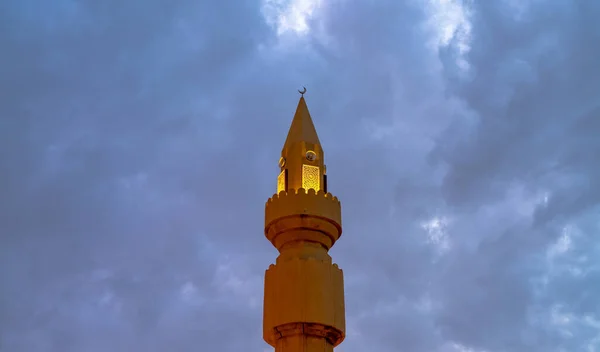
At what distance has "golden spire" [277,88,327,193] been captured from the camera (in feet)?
56.2

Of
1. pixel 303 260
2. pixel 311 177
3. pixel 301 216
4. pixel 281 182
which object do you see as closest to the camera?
pixel 303 260

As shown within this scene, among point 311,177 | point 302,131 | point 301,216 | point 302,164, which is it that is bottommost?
point 301,216

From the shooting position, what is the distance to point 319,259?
16.2 metres

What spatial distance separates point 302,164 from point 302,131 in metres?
0.95

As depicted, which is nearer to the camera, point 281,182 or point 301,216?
point 301,216

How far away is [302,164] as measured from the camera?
1725 centimetres

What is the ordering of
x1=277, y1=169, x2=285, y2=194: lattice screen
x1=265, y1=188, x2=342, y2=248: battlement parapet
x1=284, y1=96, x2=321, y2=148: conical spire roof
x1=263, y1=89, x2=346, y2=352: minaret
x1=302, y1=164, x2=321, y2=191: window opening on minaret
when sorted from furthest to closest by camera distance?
x1=284, y1=96, x2=321, y2=148: conical spire roof → x1=277, y1=169, x2=285, y2=194: lattice screen → x1=302, y1=164, x2=321, y2=191: window opening on minaret → x1=265, y1=188, x2=342, y2=248: battlement parapet → x1=263, y1=89, x2=346, y2=352: minaret

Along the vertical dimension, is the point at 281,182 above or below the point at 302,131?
below

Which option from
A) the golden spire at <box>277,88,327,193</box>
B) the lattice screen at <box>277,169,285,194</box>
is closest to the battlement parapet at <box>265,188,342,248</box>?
the golden spire at <box>277,88,327,193</box>

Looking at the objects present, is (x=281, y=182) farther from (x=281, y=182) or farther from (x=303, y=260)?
(x=303, y=260)

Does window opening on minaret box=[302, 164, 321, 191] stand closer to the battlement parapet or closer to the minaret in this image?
the minaret

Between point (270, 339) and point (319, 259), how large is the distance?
201 cm

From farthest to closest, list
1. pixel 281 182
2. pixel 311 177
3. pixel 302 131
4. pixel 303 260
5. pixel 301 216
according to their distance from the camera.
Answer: pixel 302 131 → pixel 281 182 → pixel 311 177 → pixel 301 216 → pixel 303 260

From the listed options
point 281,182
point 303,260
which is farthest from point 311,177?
point 303,260
